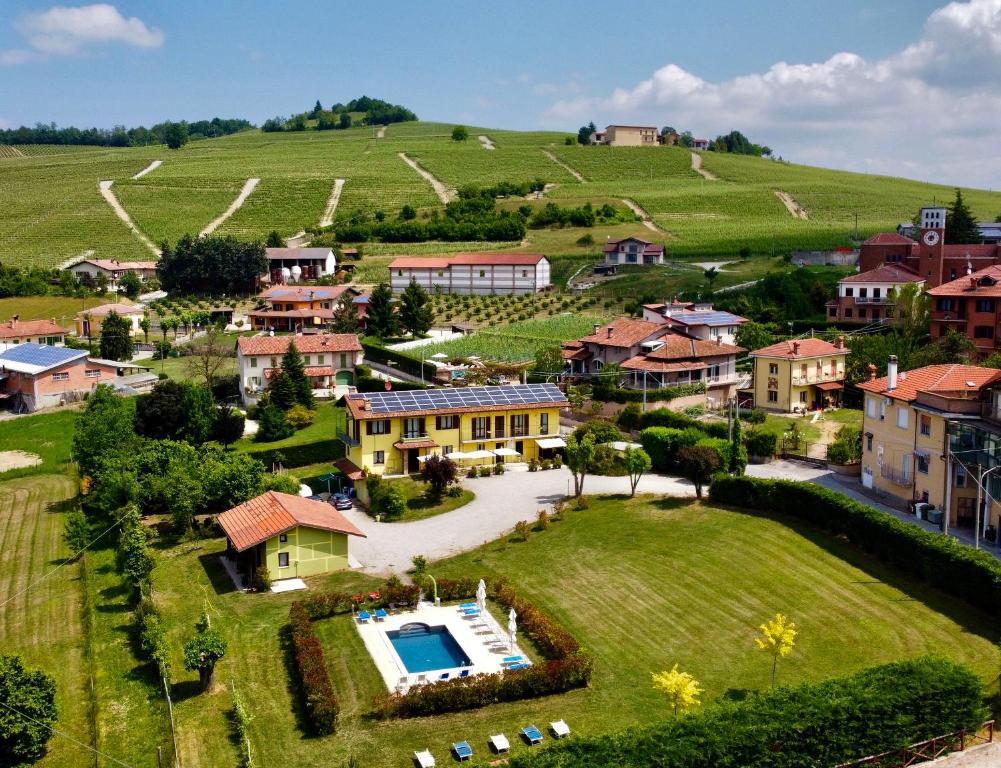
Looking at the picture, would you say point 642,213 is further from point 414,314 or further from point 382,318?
point 382,318

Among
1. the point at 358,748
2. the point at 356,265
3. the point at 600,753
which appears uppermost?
the point at 356,265

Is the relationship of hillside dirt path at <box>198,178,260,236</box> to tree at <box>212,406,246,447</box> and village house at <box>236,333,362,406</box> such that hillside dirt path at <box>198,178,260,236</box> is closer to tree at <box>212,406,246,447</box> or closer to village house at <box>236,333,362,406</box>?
village house at <box>236,333,362,406</box>

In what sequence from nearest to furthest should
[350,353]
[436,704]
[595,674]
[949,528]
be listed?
[436,704]
[595,674]
[949,528]
[350,353]

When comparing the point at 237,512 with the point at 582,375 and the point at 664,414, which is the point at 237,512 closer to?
the point at 664,414

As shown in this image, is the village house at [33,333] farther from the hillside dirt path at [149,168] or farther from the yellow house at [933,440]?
the hillside dirt path at [149,168]

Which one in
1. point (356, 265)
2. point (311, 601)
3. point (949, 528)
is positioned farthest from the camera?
point (356, 265)

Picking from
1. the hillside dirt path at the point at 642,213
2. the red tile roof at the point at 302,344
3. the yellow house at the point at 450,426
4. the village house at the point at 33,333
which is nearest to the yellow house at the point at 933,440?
the yellow house at the point at 450,426

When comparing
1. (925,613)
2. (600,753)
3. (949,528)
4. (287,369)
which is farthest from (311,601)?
(287,369)
